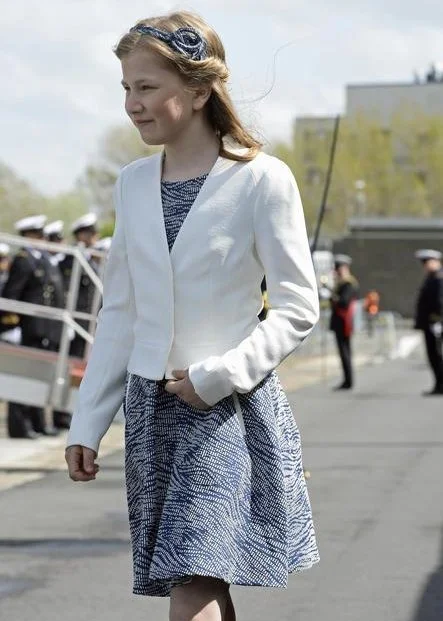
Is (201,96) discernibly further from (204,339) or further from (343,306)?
(343,306)

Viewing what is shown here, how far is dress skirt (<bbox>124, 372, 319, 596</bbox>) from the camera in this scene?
3.72 m

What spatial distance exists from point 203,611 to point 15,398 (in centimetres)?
1001

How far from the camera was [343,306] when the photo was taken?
24359mm

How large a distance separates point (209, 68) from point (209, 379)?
0.70 metres

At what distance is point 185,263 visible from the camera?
12.4 feet

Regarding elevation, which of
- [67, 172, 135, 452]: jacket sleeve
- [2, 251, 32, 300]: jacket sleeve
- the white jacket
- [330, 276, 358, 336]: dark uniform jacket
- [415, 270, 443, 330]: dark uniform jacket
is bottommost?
[330, 276, 358, 336]: dark uniform jacket

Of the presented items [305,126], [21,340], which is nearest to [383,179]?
[21,340]

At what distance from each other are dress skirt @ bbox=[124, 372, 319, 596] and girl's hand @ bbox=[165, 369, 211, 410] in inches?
2.5

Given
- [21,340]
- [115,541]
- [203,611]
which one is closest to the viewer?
[203,611]

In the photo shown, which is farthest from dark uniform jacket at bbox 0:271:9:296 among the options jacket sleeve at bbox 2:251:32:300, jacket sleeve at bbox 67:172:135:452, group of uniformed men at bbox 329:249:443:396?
jacket sleeve at bbox 67:172:135:452

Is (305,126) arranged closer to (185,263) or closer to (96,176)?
(185,263)

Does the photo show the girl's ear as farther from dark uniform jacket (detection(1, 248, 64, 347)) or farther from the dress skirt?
dark uniform jacket (detection(1, 248, 64, 347))

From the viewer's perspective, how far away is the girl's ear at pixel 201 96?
152 inches

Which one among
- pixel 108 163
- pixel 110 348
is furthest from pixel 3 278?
pixel 108 163
